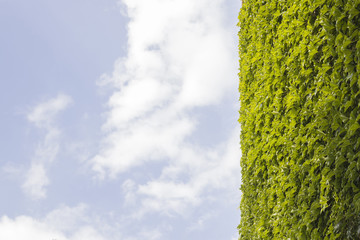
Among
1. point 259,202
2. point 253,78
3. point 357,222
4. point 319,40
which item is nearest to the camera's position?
point 357,222

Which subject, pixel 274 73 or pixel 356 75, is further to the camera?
pixel 274 73

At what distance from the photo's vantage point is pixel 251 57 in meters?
6.67

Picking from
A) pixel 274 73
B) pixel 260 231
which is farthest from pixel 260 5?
pixel 260 231

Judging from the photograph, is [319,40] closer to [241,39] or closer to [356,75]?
[356,75]

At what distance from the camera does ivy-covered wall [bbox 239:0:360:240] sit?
3.61 meters

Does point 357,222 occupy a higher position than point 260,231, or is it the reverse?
point 260,231

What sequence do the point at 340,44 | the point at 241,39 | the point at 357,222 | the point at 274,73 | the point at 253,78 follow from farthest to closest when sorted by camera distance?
the point at 241,39 → the point at 253,78 → the point at 274,73 → the point at 340,44 → the point at 357,222

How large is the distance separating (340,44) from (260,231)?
106 inches

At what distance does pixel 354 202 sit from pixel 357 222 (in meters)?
0.15

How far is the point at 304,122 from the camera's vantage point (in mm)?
4418

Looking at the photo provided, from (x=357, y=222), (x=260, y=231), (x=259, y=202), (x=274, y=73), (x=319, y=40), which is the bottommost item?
(x=357, y=222)

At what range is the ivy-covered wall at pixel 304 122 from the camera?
3.61 m

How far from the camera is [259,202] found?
19.0 ft

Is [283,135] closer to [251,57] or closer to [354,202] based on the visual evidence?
[354,202]
